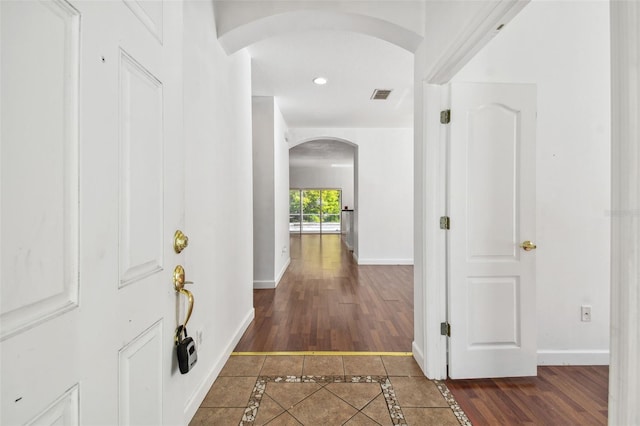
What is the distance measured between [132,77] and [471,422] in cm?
221

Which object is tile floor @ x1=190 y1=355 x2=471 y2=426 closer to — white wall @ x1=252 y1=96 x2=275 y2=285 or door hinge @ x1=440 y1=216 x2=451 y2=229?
door hinge @ x1=440 y1=216 x2=451 y2=229

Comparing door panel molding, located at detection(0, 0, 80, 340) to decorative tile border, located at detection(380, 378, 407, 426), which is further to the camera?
decorative tile border, located at detection(380, 378, 407, 426)

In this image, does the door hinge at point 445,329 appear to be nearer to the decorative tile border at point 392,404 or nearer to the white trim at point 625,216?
the decorative tile border at point 392,404

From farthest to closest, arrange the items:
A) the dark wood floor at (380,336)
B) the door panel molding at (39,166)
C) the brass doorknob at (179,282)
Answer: the dark wood floor at (380,336), the brass doorknob at (179,282), the door panel molding at (39,166)

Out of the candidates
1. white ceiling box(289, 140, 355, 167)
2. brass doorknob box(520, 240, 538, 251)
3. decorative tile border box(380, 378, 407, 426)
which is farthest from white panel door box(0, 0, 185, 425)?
white ceiling box(289, 140, 355, 167)

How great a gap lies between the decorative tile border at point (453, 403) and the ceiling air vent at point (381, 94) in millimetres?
3531

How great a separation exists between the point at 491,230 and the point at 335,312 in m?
1.97

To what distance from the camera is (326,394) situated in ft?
6.28

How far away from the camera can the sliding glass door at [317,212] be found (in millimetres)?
13930

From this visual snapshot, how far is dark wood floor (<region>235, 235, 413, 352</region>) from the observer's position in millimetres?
2639

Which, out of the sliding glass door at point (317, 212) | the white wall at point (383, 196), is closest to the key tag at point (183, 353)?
the white wall at point (383, 196)

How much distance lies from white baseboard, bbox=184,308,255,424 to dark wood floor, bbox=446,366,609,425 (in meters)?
1.59

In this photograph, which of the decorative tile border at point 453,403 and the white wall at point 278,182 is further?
the white wall at point 278,182

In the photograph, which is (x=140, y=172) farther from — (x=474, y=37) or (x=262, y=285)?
(x=262, y=285)
